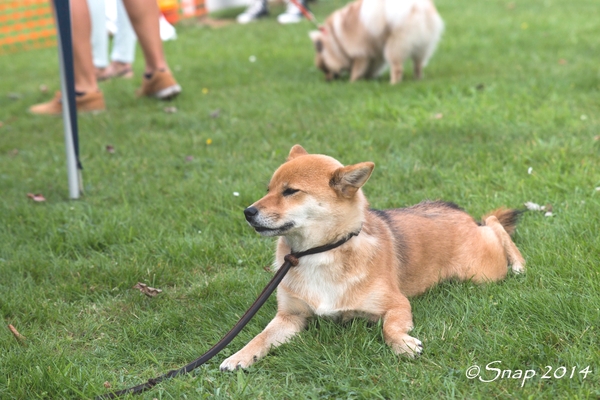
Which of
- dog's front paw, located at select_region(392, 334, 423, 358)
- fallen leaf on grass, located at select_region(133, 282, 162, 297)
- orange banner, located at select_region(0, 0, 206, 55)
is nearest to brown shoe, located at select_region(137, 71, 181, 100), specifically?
fallen leaf on grass, located at select_region(133, 282, 162, 297)

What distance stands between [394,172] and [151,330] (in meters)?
2.26

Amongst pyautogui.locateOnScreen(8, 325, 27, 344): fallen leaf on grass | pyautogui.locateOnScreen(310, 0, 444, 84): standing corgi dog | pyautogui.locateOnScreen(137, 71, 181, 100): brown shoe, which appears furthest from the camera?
pyautogui.locateOnScreen(310, 0, 444, 84): standing corgi dog

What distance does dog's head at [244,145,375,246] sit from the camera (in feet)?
9.12

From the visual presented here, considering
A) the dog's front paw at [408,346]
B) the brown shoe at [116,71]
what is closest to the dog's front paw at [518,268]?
the dog's front paw at [408,346]

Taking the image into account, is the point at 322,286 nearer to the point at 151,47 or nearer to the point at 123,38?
the point at 151,47

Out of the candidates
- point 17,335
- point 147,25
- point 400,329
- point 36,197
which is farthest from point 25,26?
point 400,329

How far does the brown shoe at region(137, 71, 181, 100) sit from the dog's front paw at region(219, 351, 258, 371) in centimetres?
471

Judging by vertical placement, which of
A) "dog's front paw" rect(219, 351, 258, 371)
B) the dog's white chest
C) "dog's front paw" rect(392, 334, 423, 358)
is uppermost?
the dog's white chest

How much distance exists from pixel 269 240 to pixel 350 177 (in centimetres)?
124

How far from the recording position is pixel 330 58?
8.04 m

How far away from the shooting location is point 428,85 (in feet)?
22.1

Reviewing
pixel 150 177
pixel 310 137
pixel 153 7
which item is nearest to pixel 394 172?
pixel 310 137

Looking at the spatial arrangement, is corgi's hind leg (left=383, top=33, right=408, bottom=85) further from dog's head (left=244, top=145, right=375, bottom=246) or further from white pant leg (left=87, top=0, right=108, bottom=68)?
dog's head (left=244, top=145, right=375, bottom=246)

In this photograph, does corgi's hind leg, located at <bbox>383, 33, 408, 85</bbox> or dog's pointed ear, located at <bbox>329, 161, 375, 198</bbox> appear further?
corgi's hind leg, located at <bbox>383, 33, 408, 85</bbox>
